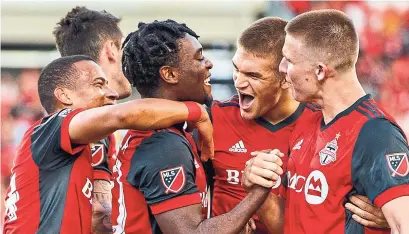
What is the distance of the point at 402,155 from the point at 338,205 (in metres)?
0.41

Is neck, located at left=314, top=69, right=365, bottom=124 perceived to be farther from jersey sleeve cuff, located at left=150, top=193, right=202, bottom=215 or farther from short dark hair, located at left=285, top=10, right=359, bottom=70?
jersey sleeve cuff, located at left=150, top=193, right=202, bottom=215

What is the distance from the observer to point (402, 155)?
3.63 m

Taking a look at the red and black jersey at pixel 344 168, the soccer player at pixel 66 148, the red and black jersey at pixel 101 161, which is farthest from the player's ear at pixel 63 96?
the red and black jersey at pixel 344 168

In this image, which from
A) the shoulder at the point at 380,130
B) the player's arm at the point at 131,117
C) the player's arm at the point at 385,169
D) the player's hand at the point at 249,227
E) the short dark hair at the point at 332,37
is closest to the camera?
the player's arm at the point at 385,169

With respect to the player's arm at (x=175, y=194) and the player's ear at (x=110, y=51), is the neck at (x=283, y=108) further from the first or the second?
the player's ear at (x=110, y=51)

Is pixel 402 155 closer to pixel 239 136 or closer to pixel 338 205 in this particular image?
pixel 338 205

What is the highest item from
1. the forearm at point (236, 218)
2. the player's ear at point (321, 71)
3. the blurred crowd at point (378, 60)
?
the player's ear at point (321, 71)

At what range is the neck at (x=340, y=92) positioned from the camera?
157 inches

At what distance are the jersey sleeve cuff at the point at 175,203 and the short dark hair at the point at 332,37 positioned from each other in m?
0.96

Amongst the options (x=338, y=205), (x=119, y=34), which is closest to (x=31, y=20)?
(x=119, y=34)

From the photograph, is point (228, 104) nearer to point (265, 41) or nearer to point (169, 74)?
point (265, 41)

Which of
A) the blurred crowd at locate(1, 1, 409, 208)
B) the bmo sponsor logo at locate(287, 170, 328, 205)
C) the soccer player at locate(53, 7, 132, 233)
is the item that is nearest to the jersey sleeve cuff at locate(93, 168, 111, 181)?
the soccer player at locate(53, 7, 132, 233)

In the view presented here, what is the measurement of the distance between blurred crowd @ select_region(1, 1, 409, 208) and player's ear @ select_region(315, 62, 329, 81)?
9.10 metres

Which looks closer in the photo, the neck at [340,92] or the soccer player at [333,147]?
the soccer player at [333,147]
